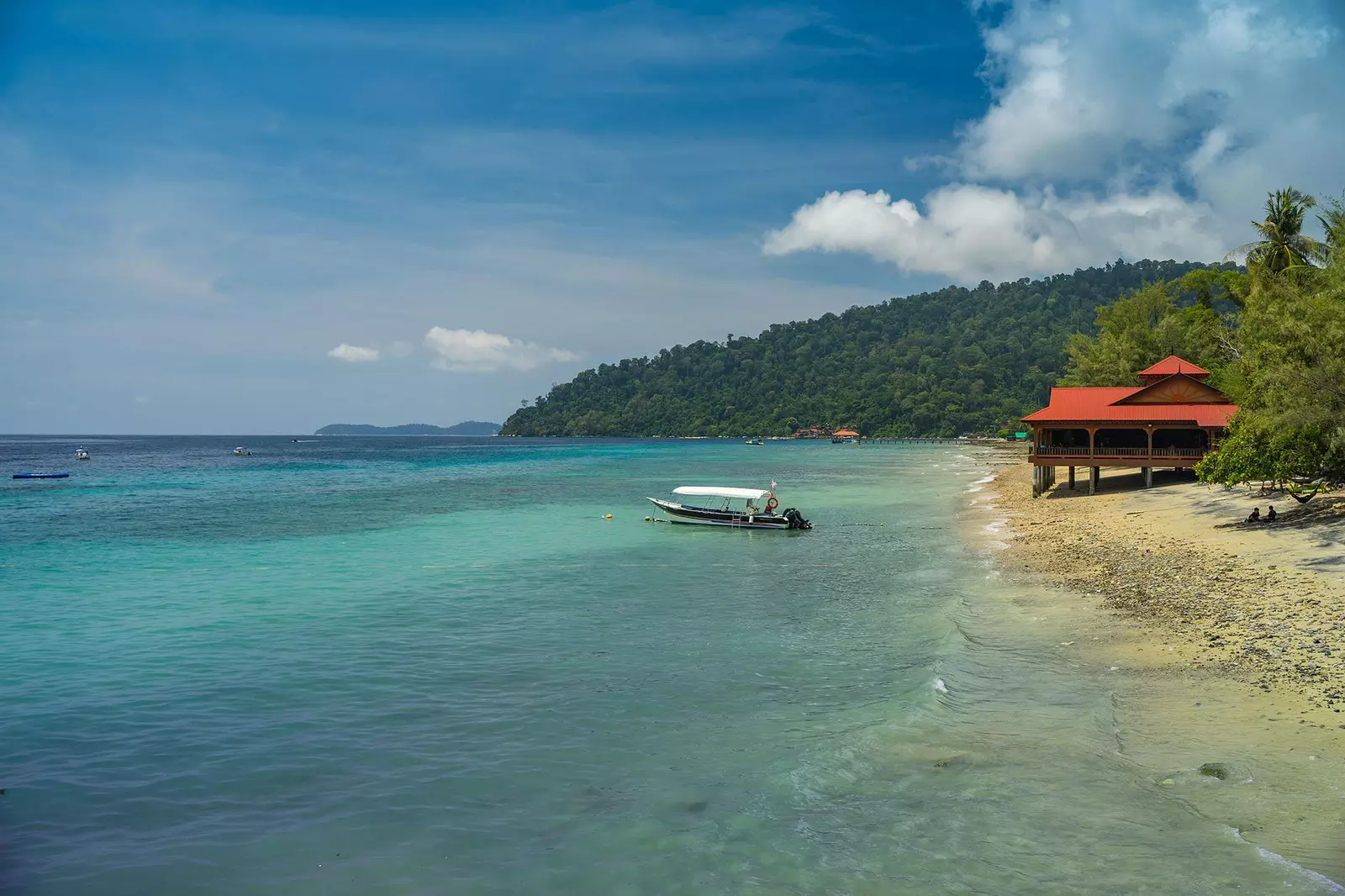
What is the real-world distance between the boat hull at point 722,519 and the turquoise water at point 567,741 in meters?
9.93

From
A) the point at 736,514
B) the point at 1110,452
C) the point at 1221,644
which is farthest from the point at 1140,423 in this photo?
the point at 1221,644

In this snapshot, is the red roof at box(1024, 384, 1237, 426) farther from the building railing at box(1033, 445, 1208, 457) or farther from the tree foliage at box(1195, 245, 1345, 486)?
the tree foliage at box(1195, 245, 1345, 486)

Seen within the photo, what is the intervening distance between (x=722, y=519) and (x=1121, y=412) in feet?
70.9

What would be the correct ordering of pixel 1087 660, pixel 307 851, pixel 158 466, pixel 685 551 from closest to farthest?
pixel 307 851 < pixel 1087 660 < pixel 685 551 < pixel 158 466

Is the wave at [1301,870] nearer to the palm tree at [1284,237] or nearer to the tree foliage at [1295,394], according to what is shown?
the tree foliage at [1295,394]

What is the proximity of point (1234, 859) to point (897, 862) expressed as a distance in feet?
10.8

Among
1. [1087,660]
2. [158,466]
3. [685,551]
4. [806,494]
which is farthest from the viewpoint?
[158,466]

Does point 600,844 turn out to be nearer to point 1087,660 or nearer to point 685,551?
point 1087,660

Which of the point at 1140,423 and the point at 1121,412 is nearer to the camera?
the point at 1140,423

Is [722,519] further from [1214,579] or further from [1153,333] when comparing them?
[1153,333]

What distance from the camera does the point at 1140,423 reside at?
137 feet

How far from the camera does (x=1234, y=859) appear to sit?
27.3 ft

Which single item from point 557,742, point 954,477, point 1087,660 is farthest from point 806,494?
point 557,742

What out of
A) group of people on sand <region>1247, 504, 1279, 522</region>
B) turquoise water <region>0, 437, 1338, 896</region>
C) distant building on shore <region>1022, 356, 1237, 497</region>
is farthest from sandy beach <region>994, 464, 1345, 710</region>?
distant building on shore <region>1022, 356, 1237, 497</region>
